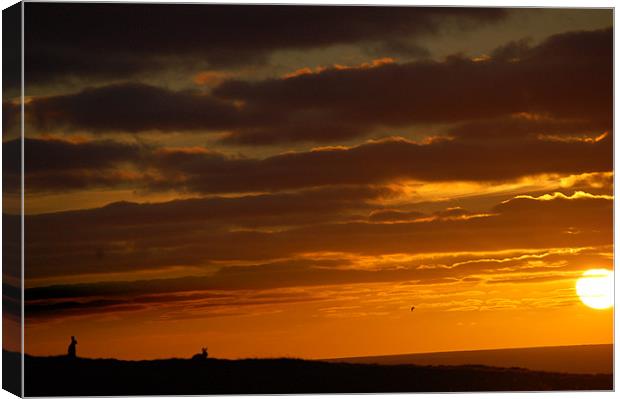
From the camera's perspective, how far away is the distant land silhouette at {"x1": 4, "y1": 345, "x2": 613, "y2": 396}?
1105 cm

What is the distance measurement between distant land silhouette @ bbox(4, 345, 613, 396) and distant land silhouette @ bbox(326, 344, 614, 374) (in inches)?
1.1

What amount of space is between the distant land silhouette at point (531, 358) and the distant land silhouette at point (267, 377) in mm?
28

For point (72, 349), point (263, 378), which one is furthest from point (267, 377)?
point (72, 349)

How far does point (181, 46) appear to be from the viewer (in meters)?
11.1

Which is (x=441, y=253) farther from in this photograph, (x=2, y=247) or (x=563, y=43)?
(x=2, y=247)

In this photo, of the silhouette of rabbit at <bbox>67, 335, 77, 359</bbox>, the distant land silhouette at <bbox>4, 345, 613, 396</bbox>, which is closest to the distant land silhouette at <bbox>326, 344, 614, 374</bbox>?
the distant land silhouette at <bbox>4, 345, 613, 396</bbox>

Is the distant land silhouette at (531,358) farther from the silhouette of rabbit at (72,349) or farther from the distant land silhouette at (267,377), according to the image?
the silhouette of rabbit at (72,349)

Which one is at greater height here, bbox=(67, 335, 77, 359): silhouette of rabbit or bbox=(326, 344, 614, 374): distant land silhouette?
bbox=(67, 335, 77, 359): silhouette of rabbit

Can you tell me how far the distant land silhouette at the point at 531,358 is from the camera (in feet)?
37.4

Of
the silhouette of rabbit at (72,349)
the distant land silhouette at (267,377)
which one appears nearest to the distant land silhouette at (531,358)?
the distant land silhouette at (267,377)

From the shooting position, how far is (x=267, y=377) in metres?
11.3

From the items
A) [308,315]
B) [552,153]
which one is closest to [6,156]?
[308,315]

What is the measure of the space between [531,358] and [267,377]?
1.94 meters

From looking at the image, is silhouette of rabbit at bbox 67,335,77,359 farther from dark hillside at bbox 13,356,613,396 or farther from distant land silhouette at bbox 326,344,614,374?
distant land silhouette at bbox 326,344,614,374
